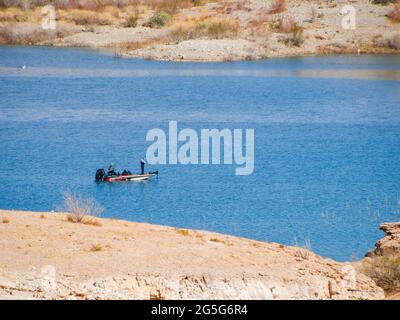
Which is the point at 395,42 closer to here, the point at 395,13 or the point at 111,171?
the point at 395,13

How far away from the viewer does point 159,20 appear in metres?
69.4

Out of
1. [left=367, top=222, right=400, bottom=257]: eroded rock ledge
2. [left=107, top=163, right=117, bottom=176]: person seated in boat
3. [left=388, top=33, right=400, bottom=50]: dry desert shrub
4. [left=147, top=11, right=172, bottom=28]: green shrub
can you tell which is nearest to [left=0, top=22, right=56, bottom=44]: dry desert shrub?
[left=147, top=11, right=172, bottom=28]: green shrub

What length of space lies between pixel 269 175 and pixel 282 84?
20.7m

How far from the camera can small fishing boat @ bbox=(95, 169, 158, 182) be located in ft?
98.3

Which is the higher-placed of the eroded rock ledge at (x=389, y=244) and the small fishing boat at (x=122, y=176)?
the eroded rock ledge at (x=389, y=244)

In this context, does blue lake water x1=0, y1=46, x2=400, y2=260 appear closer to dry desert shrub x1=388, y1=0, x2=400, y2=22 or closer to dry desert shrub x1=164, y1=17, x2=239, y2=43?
dry desert shrub x1=164, y1=17, x2=239, y2=43

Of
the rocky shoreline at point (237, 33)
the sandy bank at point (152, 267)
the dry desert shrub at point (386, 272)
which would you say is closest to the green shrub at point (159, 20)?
the rocky shoreline at point (237, 33)

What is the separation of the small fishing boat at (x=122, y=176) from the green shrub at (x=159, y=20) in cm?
3956

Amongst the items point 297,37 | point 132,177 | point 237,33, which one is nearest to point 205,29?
point 237,33

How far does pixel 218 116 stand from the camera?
4097cm

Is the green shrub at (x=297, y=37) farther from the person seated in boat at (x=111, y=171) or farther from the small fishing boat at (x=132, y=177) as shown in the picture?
the person seated in boat at (x=111, y=171)

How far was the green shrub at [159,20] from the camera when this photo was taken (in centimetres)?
6925

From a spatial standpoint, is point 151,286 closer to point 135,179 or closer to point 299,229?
point 299,229
